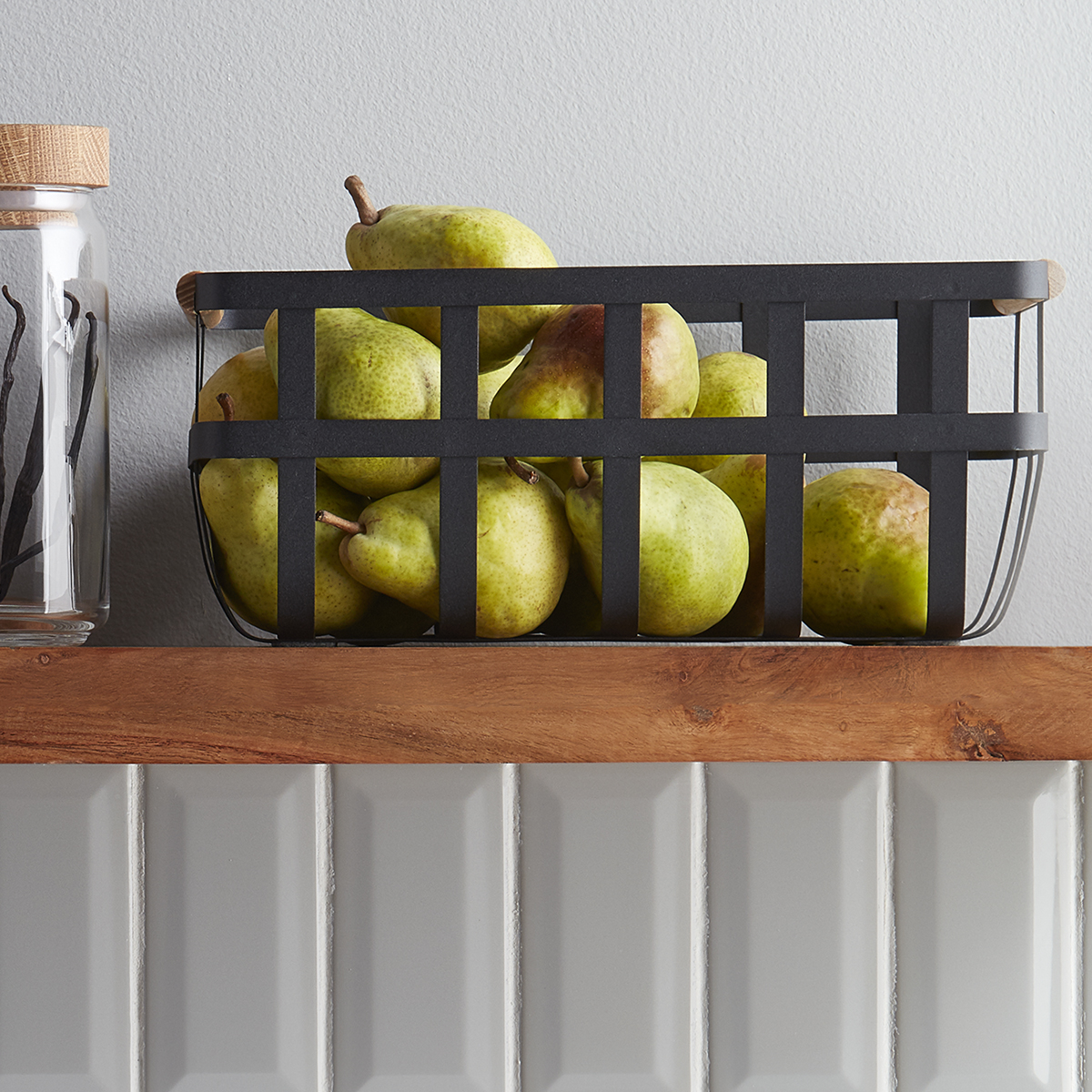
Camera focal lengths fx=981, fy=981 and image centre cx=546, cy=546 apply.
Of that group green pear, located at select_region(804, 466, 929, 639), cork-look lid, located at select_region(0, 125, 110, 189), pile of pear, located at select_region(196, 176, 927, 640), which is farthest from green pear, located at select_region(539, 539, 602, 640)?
cork-look lid, located at select_region(0, 125, 110, 189)

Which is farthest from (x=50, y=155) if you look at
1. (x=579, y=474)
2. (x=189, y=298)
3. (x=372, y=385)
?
(x=579, y=474)

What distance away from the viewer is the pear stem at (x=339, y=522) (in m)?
0.43

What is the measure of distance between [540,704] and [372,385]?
162 mm

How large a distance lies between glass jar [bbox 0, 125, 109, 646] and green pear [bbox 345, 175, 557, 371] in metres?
0.14

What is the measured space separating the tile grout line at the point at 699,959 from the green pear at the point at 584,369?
0.20 meters

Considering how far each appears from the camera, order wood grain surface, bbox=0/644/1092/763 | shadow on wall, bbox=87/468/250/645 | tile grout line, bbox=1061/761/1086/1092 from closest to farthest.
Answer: wood grain surface, bbox=0/644/1092/763
tile grout line, bbox=1061/761/1086/1092
shadow on wall, bbox=87/468/250/645

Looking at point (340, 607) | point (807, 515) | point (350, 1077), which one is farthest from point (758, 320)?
point (350, 1077)

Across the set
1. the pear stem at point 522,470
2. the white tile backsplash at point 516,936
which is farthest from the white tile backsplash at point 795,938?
the pear stem at point 522,470

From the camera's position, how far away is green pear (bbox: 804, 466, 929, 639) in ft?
1.50

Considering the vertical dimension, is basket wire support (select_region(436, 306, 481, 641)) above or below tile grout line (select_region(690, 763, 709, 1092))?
above

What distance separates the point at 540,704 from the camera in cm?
42

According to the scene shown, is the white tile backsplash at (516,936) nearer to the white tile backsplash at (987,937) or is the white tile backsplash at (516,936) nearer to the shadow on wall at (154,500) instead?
the white tile backsplash at (987,937)

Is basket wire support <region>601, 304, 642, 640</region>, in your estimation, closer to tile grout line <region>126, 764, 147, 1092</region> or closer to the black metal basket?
the black metal basket

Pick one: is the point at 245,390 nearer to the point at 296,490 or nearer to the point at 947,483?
the point at 296,490
